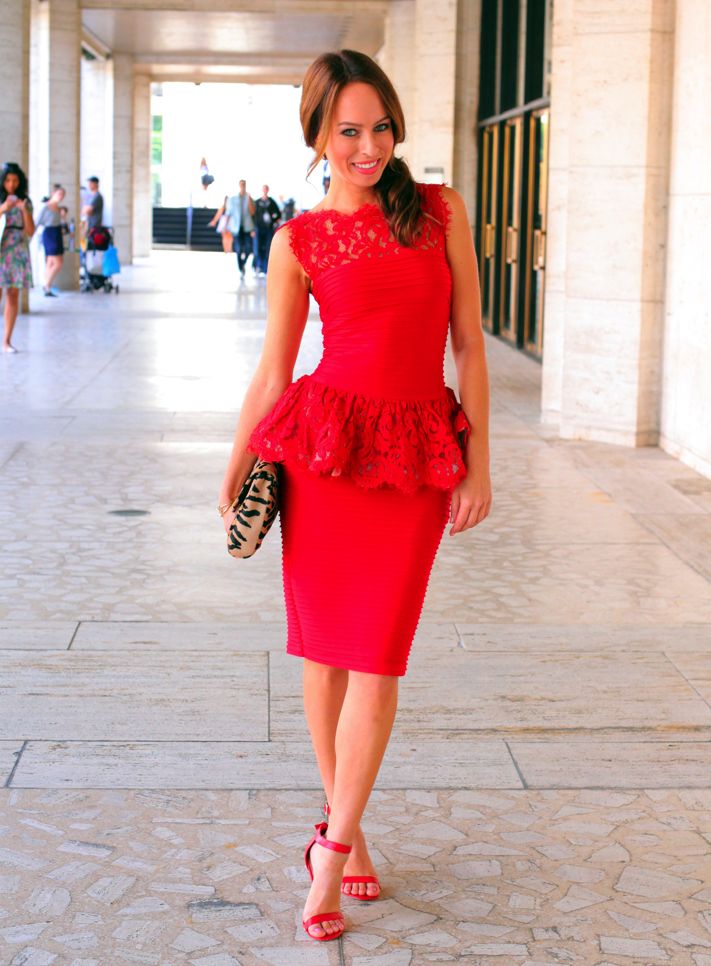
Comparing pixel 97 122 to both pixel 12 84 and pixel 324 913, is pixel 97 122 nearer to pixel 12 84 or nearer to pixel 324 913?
pixel 12 84

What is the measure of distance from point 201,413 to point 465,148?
10.4m

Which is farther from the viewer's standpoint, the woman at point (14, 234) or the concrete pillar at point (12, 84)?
the concrete pillar at point (12, 84)

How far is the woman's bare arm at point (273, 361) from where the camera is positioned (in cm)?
313

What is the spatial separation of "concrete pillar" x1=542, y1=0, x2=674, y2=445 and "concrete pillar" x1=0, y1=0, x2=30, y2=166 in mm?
10432

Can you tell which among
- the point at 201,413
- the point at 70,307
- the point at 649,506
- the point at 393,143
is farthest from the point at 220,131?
the point at 393,143

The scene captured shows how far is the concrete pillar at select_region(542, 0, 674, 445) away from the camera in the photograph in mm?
9297

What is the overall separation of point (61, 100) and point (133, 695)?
2145cm

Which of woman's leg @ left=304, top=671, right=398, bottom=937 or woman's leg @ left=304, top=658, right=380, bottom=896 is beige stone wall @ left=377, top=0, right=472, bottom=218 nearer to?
woman's leg @ left=304, top=658, right=380, bottom=896

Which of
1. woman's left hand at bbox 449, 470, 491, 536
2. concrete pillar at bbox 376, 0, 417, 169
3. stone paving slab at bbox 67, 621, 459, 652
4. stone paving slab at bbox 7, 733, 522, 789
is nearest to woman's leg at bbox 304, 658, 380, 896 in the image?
woman's left hand at bbox 449, 470, 491, 536

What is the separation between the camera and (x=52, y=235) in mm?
22266

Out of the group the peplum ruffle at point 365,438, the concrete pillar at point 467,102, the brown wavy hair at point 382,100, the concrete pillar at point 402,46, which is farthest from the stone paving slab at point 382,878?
the concrete pillar at point 402,46

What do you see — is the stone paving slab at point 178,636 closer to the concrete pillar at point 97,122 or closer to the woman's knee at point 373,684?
the woman's knee at point 373,684

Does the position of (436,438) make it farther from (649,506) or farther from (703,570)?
(649,506)

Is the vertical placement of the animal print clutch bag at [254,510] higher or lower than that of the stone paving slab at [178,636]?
higher
